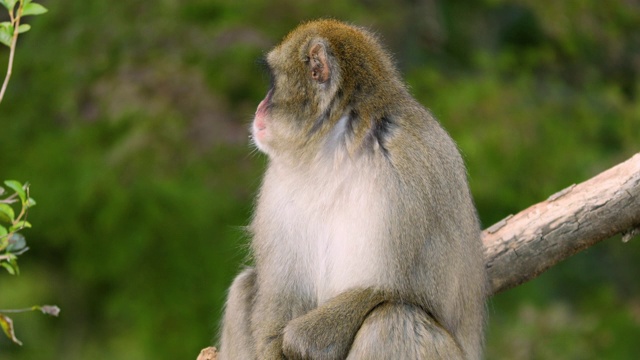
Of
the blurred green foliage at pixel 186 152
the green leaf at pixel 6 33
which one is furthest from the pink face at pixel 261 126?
the blurred green foliage at pixel 186 152

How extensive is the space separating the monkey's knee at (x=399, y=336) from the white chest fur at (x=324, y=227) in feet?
0.62

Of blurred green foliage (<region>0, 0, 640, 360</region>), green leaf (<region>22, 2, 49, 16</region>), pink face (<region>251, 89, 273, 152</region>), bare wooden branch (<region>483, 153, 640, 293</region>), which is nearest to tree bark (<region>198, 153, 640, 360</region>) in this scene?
bare wooden branch (<region>483, 153, 640, 293</region>)

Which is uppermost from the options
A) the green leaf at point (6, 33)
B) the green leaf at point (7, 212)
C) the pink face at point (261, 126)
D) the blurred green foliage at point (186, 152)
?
the green leaf at point (6, 33)

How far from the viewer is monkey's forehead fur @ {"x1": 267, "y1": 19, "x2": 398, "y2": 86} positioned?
4988 mm

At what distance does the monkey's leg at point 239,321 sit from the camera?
5.19m

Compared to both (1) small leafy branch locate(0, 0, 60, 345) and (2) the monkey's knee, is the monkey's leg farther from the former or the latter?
(1) small leafy branch locate(0, 0, 60, 345)

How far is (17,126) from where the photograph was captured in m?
9.74

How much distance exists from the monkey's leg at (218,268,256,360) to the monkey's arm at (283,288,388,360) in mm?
467

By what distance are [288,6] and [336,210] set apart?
5232 mm

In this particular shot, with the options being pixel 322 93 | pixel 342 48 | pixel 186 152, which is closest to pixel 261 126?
pixel 322 93

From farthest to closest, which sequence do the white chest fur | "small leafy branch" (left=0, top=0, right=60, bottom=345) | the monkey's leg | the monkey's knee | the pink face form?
the monkey's leg, the pink face, the white chest fur, the monkey's knee, "small leafy branch" (left=0, top=0, right=60, bottom=345)

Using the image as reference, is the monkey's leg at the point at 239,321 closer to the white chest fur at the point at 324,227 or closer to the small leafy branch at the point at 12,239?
the white chest fur at the point at 324,227

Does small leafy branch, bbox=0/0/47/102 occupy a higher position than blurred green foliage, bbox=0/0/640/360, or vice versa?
small leafy branch, bbox=0/0/47/102

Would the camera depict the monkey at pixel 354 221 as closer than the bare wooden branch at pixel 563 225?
Yes
